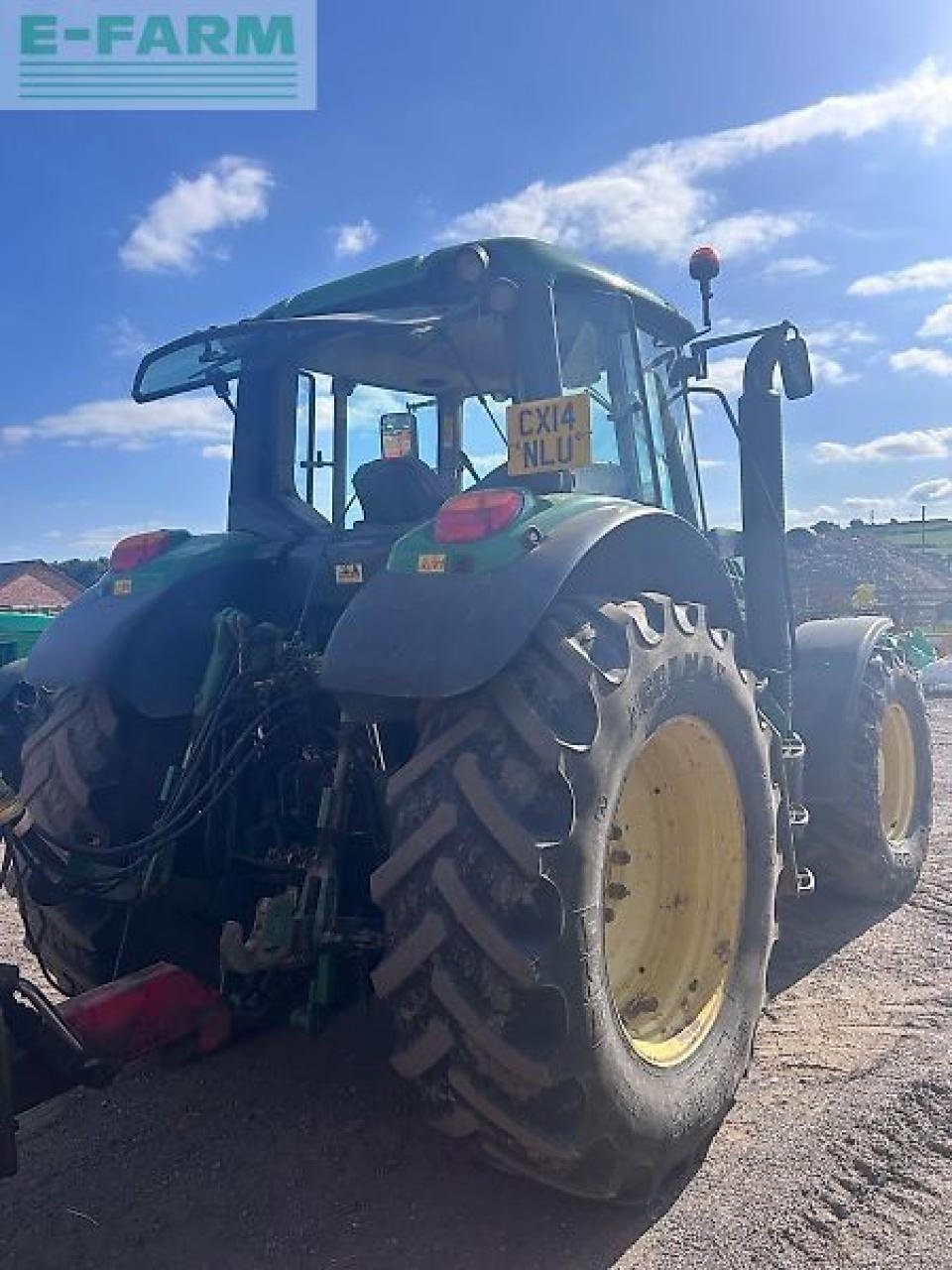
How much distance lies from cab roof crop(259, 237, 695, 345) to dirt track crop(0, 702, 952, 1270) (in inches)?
96.1

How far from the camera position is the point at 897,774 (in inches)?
230

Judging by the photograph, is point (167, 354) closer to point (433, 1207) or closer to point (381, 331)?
point (381, 331)

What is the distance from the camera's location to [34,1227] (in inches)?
107

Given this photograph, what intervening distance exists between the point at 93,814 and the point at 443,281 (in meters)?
1.96

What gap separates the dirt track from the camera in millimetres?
Answer: 2574

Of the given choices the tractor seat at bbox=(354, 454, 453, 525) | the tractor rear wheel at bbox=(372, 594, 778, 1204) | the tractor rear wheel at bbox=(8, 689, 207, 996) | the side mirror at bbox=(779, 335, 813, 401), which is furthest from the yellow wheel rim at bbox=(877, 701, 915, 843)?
the tractor rear wheel at bbox=(8, 689, 207, 996)

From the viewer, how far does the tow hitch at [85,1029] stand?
2.24 metres

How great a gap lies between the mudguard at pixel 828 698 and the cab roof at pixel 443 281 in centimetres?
175

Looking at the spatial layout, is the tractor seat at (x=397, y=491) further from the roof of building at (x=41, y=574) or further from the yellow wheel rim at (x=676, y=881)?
the roof of building at (x=41, y=574)

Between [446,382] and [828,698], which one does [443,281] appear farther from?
[828,698]

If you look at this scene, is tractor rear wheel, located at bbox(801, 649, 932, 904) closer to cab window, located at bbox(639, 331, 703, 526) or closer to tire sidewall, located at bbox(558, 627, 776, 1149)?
cab window, located at bbox(639, 331, 703, 526)

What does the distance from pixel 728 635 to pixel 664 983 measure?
1042 millimetres

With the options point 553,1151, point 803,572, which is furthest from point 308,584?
point 803,572

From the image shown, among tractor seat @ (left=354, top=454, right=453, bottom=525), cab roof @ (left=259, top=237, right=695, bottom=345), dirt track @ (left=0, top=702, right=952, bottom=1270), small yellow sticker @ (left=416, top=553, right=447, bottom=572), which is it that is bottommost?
dirt track @ (left=0, top=702, right=952, bottom=1270)
